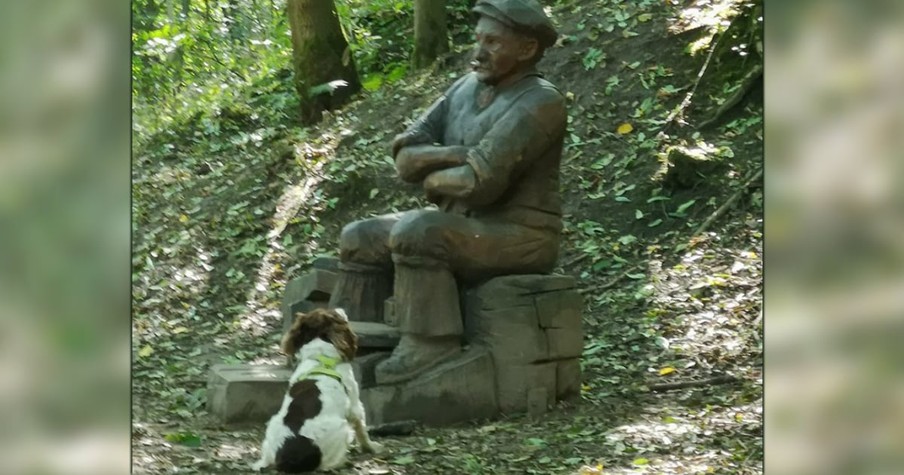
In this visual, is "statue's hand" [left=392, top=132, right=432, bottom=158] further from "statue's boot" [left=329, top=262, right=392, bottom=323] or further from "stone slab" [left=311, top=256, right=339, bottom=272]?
"stone slab" [left=311, top=256, right=339, bottom=272]

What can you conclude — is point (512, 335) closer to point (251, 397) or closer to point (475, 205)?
point (475, 205)

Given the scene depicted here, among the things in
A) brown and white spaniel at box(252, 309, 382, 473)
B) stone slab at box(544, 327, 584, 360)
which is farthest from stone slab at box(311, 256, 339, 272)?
stone slab at box(544, 327, 584, 360)

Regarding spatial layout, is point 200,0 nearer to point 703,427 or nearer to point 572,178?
point 572,178

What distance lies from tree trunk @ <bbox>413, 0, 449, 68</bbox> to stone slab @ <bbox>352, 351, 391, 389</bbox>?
6.03 meters

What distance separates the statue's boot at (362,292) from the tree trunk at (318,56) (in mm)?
4940

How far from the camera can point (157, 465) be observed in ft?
17.0

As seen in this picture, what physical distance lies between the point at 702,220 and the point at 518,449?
12.8 ft

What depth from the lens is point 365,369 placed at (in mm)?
5742

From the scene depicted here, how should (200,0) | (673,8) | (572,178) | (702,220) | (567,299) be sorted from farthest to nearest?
1. (200,0)
2. (673,8)
3. (572,178)
4. (702,220)
5. (567,299)

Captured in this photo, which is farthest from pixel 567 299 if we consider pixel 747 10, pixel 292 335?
pixel 747 10

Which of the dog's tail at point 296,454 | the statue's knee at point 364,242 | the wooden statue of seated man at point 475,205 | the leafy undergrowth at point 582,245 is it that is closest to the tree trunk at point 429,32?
the leafy undergrowth at point 582,245

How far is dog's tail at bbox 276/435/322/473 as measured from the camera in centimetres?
471

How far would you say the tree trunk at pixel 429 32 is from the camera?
11.1 meters

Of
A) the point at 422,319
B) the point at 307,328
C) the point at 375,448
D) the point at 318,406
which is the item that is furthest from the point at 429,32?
the point at 318,406
